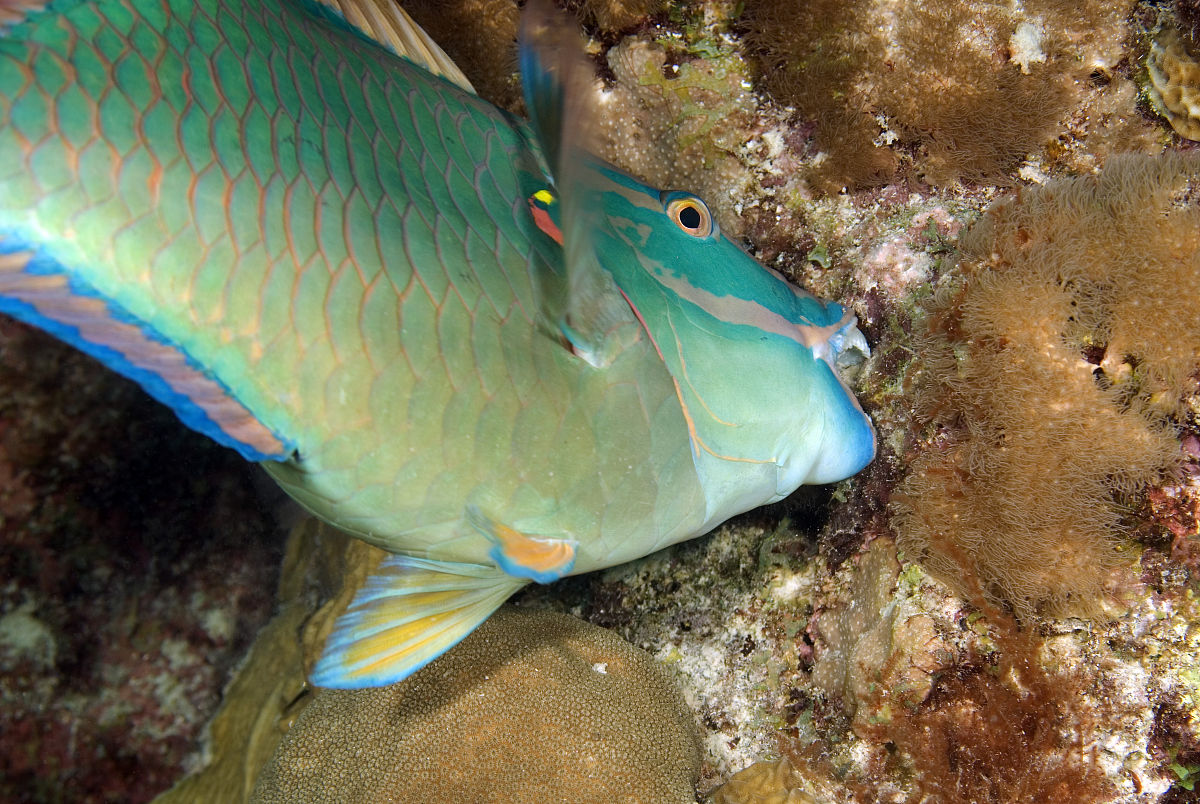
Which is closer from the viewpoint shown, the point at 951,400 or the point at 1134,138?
the point at 951,400

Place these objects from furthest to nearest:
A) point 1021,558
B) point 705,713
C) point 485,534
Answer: point 705,713 → point 1021,558 → point 485,534

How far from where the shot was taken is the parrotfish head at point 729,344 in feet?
5.59

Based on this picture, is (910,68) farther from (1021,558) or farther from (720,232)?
(1021,558)

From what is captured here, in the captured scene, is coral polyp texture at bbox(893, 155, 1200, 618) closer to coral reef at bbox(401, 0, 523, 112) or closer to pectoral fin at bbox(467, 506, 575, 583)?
pectoral fin at bbox(467, 506, 575, 583)

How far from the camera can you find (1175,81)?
2230 millimetres

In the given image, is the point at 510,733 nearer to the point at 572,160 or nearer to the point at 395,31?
the point at 572,160

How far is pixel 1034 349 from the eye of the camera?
177 centimetres

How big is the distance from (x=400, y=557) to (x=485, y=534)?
17.3 inches

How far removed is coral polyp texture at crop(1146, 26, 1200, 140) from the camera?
7.17 ft

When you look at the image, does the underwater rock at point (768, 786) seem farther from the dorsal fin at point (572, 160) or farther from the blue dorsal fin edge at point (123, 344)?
the blue dorsal fin edge at point (123, 344)

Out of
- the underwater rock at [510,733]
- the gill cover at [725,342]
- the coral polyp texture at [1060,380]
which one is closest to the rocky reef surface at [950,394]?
the coral polyp texture at [1060,380]

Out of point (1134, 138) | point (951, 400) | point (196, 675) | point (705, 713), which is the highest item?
point (1134, 138)

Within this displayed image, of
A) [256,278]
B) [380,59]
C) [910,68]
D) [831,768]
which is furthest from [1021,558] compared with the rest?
[380,59]

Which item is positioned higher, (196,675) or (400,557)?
(400,557)
